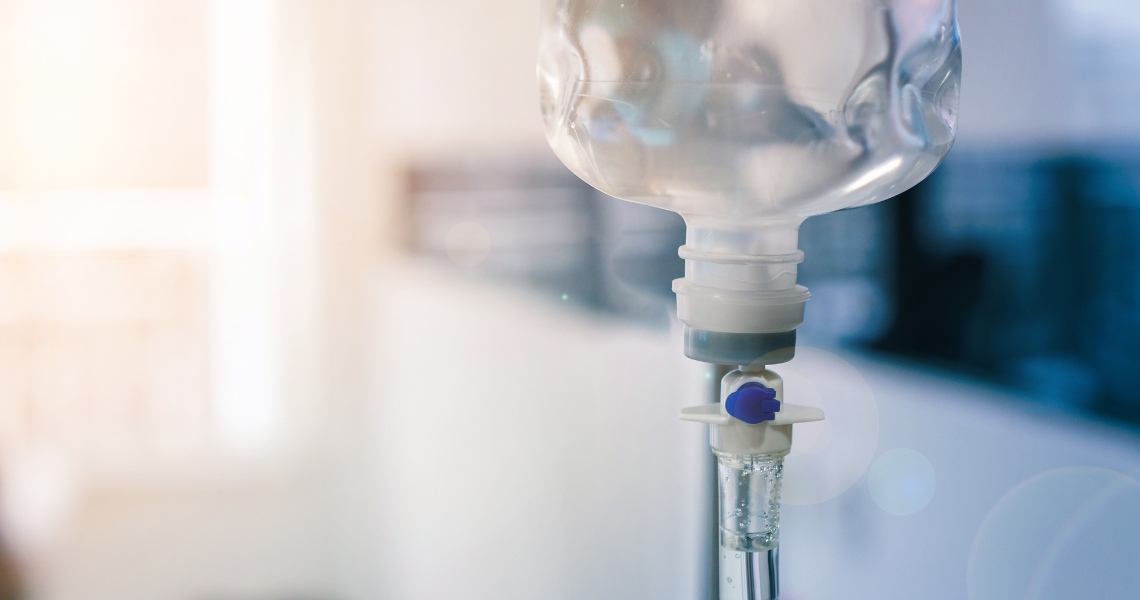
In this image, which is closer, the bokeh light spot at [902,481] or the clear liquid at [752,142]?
the clear liquid at [752,142]

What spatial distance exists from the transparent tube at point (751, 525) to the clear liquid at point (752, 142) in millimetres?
153

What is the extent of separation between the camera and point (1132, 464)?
0.50 meters

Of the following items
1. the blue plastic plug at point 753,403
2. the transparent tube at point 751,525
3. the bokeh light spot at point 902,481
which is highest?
the blue plastic plug at point 753,403

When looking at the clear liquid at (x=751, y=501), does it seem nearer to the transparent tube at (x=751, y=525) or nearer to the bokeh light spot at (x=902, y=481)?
the transparent tube at (x=751, y=525)

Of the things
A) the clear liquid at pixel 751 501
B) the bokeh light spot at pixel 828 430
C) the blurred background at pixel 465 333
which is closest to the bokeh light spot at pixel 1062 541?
the blurred background at pixel 465 333

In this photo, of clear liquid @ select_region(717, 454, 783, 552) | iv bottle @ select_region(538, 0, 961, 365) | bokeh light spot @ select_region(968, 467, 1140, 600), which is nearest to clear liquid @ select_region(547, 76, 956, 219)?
iv bottle @ select_region(538, 0, 961, 365)

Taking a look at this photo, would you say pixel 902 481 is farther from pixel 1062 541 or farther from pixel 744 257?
pixel 744 257

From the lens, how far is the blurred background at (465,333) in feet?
1.90

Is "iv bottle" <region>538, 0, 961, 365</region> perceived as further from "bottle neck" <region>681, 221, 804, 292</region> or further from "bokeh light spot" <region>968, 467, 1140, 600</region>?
"bokeh light spot" <region>968, 467, 1140, 600</region>

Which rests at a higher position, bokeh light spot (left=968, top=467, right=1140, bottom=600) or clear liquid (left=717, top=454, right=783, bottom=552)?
clear liquid (left=717, top=454, right=783, bottom=552)

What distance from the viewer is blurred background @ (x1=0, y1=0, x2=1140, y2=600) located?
0.58 metres

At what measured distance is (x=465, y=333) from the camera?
5.16ft

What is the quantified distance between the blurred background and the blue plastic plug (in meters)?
0.27

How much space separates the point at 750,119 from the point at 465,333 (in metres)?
1.23
